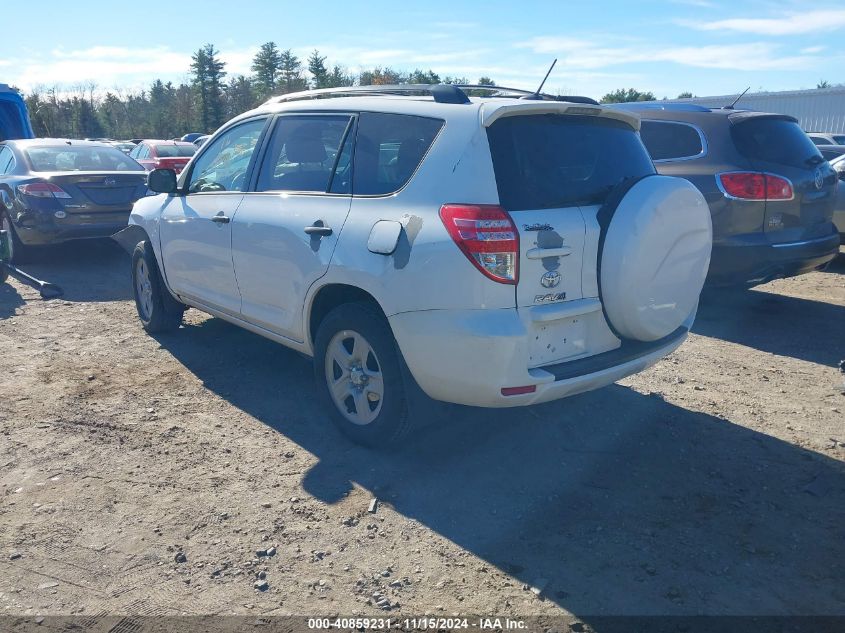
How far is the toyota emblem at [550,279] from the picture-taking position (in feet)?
→ 11.7

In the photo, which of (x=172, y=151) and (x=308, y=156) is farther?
(x=172, y=151)

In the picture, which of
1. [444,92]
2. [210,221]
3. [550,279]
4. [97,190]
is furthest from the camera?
[97,190]

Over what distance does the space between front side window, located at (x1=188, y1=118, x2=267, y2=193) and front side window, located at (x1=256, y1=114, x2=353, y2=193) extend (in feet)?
0.90

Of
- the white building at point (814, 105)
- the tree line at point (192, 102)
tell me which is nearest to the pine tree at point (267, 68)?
the tree line at point (192, 102)

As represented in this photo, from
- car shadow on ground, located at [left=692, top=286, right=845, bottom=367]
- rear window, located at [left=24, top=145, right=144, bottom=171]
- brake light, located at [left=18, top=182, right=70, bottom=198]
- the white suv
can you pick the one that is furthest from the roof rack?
rear window, located at [left=24, top=145, right=144, bottom=171]

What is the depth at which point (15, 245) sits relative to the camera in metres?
9.78

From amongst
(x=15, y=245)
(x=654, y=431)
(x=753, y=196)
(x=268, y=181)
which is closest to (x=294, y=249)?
(x=268, y=181)

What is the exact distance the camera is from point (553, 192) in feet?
12.2

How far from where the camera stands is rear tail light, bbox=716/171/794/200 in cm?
638

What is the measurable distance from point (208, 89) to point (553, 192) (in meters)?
59.5

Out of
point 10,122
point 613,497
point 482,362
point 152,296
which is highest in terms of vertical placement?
point 10,122

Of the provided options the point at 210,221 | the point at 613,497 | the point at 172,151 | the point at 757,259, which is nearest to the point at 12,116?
the point at 172,151

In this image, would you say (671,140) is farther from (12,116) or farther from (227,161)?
(12,116)

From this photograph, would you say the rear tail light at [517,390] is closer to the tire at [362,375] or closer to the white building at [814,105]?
the tire at [362,375]
